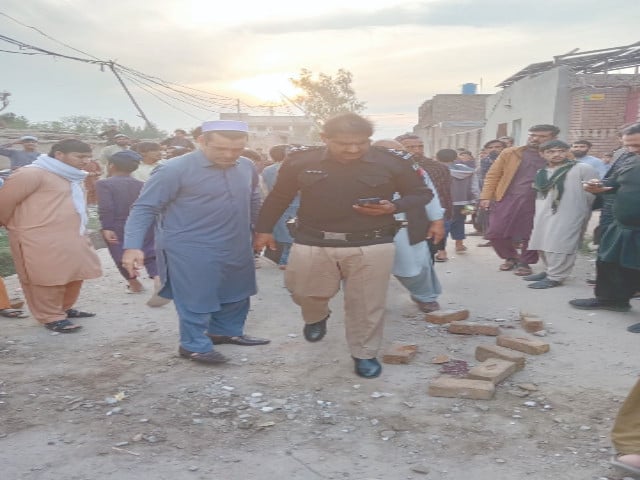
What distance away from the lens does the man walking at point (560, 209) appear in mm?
5680

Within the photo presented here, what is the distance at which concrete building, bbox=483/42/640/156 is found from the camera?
11969 millimetres

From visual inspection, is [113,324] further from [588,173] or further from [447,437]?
[588,173]

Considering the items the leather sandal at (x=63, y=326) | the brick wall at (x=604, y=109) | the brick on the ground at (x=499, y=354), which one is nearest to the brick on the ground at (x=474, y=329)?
the brick on the ground at (x=499, y=354)

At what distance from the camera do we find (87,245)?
15.8 ft

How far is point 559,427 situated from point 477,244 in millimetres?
6119

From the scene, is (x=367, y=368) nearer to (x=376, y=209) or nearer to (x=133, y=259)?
(x=376, y=209)

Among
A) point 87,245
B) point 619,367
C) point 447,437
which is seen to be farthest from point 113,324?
point 619,367

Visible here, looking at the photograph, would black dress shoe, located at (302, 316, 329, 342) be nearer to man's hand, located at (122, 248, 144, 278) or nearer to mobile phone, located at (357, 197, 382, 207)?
mobile phone, located at (357, 197, 382, 207)

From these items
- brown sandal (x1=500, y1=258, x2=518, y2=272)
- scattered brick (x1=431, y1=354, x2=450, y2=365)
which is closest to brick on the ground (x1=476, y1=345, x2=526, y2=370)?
scattered brick (x1=431, y1=354, x2=450, y2=365)

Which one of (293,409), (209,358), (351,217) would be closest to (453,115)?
(351,217)

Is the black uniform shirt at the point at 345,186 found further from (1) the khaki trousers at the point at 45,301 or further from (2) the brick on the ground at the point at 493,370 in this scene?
(1) the khaki trousers at the point at 45,301

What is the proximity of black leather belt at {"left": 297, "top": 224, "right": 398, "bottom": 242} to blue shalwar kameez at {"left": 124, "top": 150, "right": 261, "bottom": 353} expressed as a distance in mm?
585

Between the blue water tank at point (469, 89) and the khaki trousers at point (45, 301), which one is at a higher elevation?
the blue water tank at point (469, 89)

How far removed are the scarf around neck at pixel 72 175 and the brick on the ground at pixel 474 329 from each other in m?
3.26
